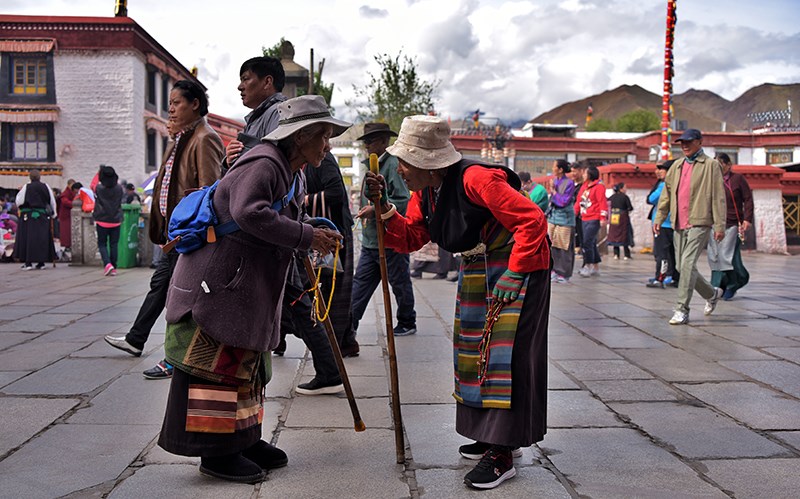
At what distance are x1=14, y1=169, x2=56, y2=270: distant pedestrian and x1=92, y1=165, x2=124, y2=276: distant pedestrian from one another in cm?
160

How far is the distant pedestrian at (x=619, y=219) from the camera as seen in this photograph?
16500 mm

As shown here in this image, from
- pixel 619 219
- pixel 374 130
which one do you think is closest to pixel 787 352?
pixel 374 130

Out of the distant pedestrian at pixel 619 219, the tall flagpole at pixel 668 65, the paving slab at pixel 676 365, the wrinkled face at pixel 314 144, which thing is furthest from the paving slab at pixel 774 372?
the tall flagpole at pixel 668 65

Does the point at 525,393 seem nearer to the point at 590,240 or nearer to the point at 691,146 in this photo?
the point at 691,146

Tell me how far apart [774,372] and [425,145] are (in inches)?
137

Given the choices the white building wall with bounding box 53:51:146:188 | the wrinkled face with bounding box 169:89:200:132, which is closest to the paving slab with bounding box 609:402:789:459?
the wrinkled face with bounding box 169:89:200:132

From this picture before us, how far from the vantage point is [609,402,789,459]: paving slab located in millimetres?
3725

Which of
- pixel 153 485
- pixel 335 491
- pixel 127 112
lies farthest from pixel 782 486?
pixel 127 112

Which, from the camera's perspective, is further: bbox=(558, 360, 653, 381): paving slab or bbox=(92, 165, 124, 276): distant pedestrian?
bbox=(92, 165, 124, 276): distant pedestrian

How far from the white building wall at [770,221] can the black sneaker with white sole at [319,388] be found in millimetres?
18903

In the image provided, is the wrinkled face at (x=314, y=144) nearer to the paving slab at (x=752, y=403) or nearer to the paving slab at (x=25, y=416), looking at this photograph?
the paving slab at (x=25, y=416)

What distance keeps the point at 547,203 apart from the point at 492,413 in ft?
26.3

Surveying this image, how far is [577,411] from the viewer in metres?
4.46

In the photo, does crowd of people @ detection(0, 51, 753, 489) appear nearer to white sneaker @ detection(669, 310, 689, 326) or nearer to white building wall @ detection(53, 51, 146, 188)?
white sneaker @ detection(669, 310, 689, 326)
